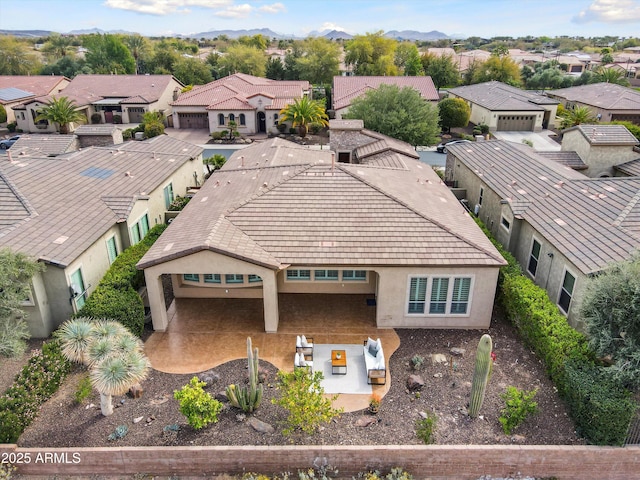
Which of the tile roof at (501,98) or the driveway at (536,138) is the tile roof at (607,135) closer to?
the driveway at (536,138)

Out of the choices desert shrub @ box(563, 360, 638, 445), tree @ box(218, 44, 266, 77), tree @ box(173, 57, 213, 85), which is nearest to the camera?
desert shrub @ box(563, 360, 638, 445)

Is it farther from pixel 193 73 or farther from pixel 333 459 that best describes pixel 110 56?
pixel 333 459

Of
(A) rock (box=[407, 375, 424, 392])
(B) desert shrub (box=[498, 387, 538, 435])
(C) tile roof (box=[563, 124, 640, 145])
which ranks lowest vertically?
(A) rock (box=[407, 375, 424, 392])

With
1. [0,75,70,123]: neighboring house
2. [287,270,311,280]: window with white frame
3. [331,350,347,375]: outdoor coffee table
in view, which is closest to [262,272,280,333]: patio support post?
[287,270,311,280]: window with white frame

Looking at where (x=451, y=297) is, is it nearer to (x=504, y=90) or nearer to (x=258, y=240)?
(x=258, y=240)

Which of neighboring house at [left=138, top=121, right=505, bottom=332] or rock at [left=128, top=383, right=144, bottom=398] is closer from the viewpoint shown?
rock at [left=128, top=383, right=144, bottom=398]

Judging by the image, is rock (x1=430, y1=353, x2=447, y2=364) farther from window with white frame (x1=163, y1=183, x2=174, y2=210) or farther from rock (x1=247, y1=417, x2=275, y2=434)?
window with white frame (x1=163, y1=183, x2=174, y2=210)
